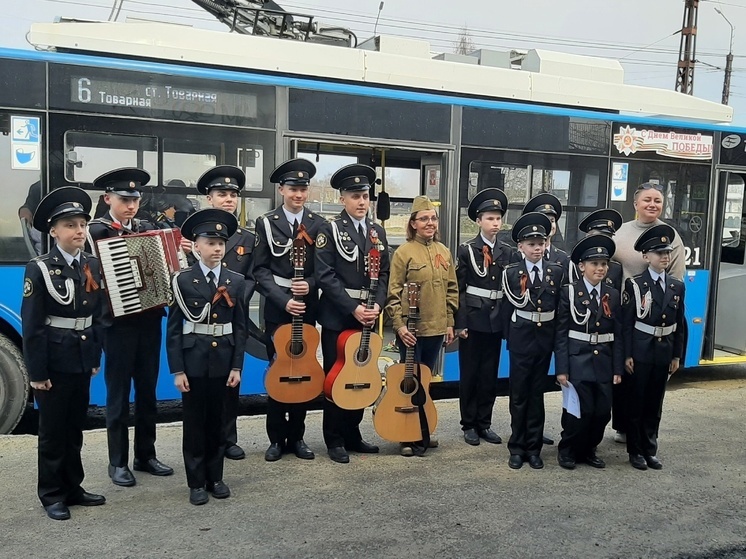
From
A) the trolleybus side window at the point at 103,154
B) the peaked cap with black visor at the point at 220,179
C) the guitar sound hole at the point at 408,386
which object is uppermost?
the trolleybus side window at the point at 103,154

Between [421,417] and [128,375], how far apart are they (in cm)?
200

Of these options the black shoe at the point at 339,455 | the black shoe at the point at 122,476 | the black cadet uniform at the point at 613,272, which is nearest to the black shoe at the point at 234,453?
the black shoe at the point at 339,455

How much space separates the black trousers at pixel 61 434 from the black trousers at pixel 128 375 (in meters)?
0.33

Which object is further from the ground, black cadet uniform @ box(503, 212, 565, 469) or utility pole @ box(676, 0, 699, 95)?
utility pole @ box(676, 0, 699, 95)

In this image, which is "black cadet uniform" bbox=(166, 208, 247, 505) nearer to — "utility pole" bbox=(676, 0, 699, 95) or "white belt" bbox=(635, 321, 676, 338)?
"white belt" bbox=(635, 321, 676, 338)

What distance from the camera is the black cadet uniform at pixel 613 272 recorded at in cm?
512

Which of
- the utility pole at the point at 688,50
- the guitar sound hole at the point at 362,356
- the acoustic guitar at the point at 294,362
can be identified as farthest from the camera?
the utility pole at the point at 688,50

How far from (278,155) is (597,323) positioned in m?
2.90

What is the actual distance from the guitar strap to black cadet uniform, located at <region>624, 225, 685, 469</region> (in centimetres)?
142

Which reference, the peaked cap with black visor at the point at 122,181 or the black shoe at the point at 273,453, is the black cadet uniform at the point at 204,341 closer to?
the peaked cap with black visor at the point at 122,181

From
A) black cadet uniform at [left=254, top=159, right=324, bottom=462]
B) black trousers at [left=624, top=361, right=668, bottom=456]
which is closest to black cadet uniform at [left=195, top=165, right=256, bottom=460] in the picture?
black cadet uniform at [left=254, top=159, right=324, bottom=462]

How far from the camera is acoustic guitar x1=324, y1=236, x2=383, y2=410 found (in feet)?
15.9

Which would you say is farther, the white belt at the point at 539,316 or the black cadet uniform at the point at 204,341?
the white belt at the point at 539,316

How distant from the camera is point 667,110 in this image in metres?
7.88
